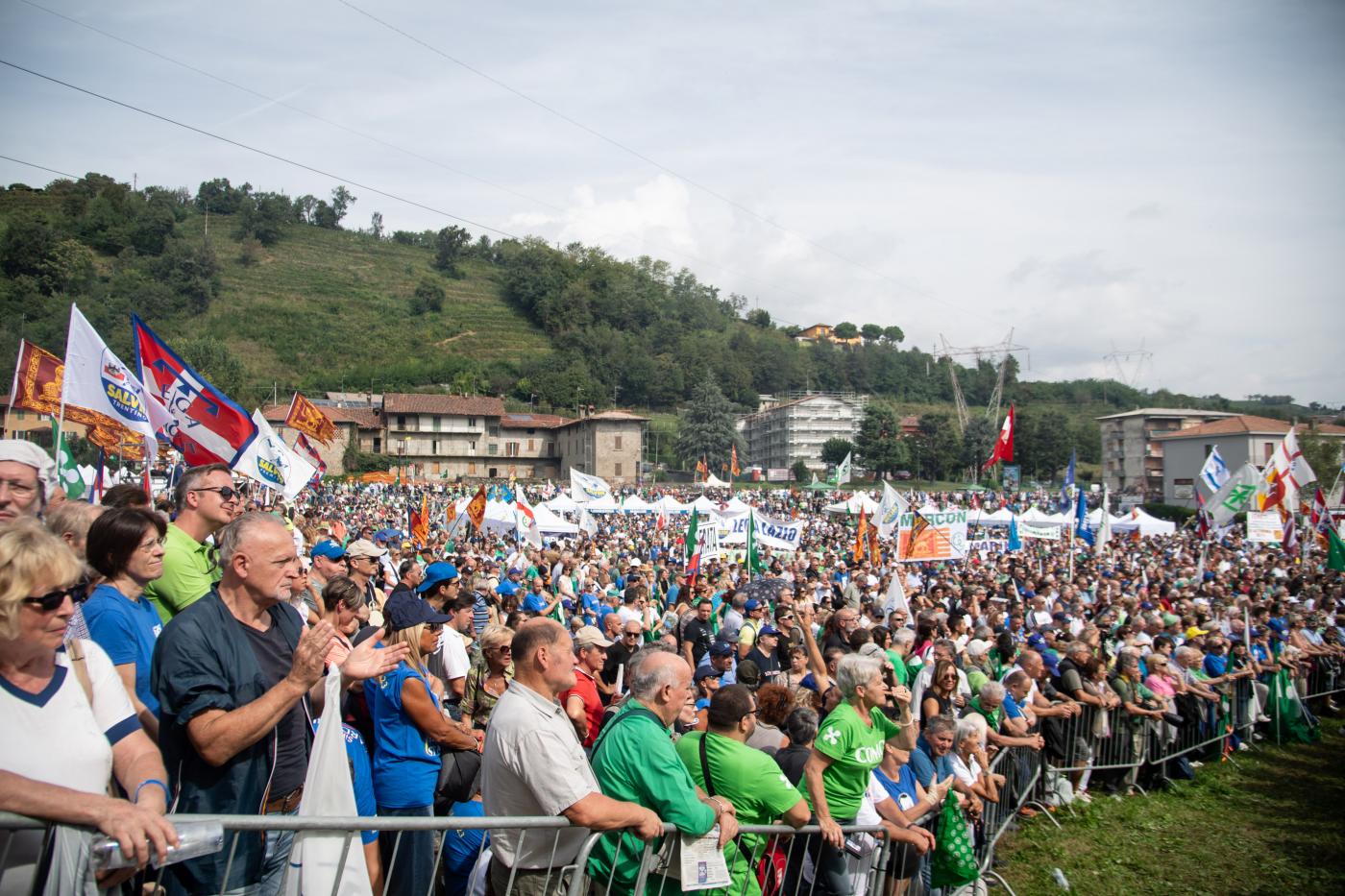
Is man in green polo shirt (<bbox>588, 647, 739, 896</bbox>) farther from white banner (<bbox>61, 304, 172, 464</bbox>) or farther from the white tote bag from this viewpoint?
white banner (<bbox>61, 304, 172, 464</bbox>)

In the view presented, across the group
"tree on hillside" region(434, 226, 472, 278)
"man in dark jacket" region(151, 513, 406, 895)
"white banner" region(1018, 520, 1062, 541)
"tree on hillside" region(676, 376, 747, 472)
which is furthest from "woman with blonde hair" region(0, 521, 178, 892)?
"tree on hillside" region(434, 226, 472, 278)

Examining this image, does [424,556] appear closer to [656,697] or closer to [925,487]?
[656,697]

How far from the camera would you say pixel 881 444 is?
341 ft

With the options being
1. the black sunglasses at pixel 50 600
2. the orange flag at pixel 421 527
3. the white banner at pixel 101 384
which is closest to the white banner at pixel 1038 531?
the orange flag at pixel 421 527

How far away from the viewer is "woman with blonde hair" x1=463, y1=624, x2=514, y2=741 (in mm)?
5379

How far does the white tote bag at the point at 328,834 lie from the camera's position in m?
2.93

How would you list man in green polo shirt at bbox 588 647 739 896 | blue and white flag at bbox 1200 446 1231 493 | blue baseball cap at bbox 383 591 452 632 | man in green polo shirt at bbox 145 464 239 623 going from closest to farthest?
man in green polo shirt at bbox 588 647 739 896
man in green polo shirt at bbox 145 464 239 623
blue baseball cap at bbox 383 591 452 632
blue and white flag at bbox 1200 446 1231 493

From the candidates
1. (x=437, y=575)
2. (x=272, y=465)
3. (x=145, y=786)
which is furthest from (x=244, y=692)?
(x=272, y=465)

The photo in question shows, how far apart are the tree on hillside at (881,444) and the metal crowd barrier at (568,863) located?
100872 mm

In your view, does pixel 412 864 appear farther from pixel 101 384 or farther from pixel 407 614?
pixel 101 384

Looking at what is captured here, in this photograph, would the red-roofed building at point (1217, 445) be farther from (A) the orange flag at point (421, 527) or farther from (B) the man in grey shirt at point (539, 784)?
(B) the man in grey shirt at point (539, 784)

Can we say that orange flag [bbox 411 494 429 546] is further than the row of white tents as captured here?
No

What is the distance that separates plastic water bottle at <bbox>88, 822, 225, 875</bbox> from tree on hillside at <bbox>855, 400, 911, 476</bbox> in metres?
104

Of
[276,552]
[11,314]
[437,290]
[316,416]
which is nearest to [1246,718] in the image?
[276,552]
